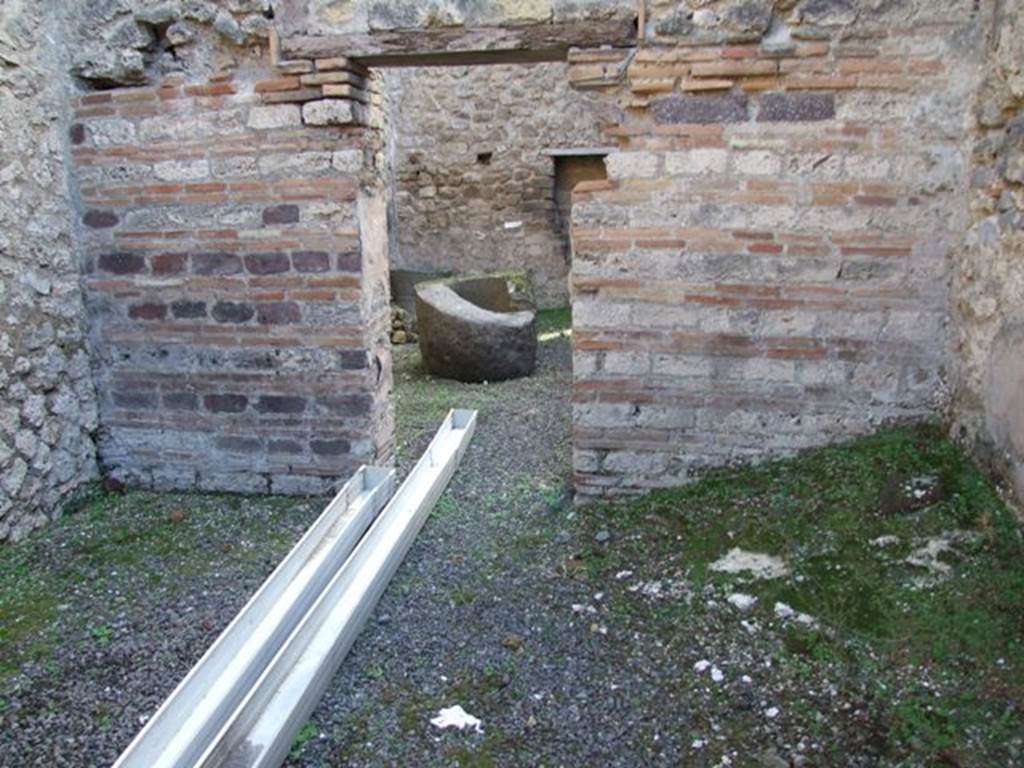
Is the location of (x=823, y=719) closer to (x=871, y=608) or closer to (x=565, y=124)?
(x=871, y=608)

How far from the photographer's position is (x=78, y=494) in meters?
4.56

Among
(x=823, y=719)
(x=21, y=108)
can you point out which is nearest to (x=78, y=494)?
(x=21, y=108)

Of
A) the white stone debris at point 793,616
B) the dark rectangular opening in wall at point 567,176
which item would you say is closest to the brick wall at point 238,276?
the white stone debris at point 793,616

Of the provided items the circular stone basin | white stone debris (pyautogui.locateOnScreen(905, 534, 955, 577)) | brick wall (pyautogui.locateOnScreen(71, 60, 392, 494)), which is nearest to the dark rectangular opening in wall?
the circular stone basin

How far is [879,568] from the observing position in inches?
129

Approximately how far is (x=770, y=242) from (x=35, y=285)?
12.2 ft

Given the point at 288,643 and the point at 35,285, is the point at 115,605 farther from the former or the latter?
the point at 35,285

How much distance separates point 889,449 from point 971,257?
952 mm

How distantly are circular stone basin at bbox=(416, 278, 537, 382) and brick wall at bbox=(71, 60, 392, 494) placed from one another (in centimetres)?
241

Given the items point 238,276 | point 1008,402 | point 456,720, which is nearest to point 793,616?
point 1008,402

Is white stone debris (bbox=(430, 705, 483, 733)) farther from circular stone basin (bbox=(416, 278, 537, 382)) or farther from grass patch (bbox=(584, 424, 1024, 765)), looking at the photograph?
circular stone basin (bbox=(416, 278, 537, 382))

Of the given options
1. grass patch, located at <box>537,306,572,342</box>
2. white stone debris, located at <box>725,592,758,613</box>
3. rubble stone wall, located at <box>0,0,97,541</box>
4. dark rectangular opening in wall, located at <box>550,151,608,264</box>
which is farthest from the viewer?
dark rectangular opening in wall, located at <box>550,151,608,264</box>

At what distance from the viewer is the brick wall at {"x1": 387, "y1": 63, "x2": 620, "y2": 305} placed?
994cm

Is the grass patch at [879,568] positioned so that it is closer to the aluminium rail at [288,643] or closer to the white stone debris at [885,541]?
the white stone debris at [885,541]
